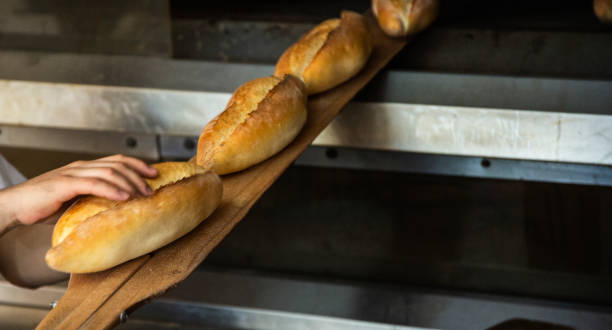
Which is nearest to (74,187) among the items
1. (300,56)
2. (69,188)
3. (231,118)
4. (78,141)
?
(69,188)

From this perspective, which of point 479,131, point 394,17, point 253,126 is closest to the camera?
point 253,126

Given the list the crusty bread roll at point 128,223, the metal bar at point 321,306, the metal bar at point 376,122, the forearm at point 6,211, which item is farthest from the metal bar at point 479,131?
the forearm at point 6,211

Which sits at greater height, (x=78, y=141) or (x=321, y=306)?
(x=78, y=141)

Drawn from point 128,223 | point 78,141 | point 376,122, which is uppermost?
point 128,223

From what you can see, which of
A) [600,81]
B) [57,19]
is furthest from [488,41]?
[57,19]

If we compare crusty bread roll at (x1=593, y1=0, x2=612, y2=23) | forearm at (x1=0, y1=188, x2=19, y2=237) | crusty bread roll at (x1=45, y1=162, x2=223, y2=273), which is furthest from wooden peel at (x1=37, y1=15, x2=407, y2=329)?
crusty bread roll at (x1=593, y1=0, x2=612, y2=23)

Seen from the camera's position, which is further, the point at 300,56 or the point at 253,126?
the point at 300,56

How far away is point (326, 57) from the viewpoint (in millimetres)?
974

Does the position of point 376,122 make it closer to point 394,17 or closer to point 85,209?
point 394,17

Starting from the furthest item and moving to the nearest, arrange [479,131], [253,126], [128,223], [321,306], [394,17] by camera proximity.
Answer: [394,17], [321,306], [479,131], [253,126], [128,223]

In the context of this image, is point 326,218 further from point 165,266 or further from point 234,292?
point 165,266

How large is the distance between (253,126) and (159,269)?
26 centimetres

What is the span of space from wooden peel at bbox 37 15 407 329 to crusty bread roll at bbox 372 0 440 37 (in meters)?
0.45

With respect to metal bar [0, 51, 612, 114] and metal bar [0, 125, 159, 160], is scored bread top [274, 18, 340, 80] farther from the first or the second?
metal bar [0, 125, 159, 160]
